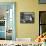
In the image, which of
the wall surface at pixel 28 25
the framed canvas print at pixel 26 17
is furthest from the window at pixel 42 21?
the framed canvas print at pixel 26 17

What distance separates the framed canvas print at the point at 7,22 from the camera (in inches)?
195

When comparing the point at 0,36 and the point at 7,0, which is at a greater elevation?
the point at 7,0

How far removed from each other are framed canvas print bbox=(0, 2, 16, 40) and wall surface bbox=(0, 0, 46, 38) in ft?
0.63

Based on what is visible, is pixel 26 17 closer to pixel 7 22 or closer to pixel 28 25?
pixel 28 25

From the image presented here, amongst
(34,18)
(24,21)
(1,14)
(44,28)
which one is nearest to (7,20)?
(1,14)

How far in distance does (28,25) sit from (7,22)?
0.75m

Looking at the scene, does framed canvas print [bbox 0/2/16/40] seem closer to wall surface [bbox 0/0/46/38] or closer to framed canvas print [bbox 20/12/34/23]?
wall surface [bbox 0/0/46/38]

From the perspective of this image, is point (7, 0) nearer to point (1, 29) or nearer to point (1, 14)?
point (1, 14)

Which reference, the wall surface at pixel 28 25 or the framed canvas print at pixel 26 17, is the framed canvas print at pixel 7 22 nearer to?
the wall surface at pixel 28 25

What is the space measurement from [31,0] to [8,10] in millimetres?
Answer: 871

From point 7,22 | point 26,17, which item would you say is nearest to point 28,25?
point 26,17

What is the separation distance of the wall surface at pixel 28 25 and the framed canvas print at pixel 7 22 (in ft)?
0.63

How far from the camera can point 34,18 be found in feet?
16.1

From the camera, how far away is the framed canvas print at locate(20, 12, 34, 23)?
4.89 meters
